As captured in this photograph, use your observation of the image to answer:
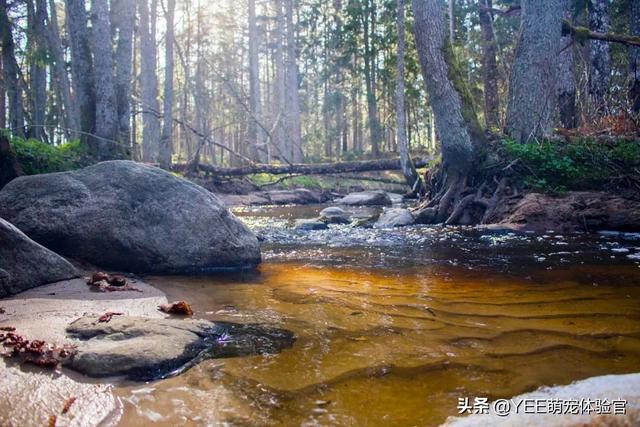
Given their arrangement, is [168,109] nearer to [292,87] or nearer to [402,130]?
[402,130]

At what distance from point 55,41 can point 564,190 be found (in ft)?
66.7

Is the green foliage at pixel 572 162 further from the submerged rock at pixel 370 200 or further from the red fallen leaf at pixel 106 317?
the red fallen leaf at pixel 106 317

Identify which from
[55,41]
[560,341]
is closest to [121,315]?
[560,341]

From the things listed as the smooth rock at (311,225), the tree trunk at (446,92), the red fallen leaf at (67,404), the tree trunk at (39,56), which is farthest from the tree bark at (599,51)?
the tree trunk at (39,56)

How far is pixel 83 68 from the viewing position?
1041 cm

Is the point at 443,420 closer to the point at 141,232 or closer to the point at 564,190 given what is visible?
the point at 141,232

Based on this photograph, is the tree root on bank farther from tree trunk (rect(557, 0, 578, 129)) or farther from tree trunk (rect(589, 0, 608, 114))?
tree trunk (rect(589, 0, 608, 114))

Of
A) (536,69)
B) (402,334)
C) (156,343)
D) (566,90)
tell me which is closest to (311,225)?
(536,69)

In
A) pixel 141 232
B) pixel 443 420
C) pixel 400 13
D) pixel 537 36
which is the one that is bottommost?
pixel 443 420

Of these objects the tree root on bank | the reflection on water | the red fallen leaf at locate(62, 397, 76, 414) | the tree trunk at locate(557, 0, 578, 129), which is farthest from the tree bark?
the red fallen leaf at locate(62, 397, 76, 414)

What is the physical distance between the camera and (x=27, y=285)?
3.56 meters

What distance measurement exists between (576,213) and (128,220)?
6.55 m

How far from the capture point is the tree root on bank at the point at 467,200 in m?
8.32

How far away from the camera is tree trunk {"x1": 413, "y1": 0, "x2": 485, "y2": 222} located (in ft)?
28.3
